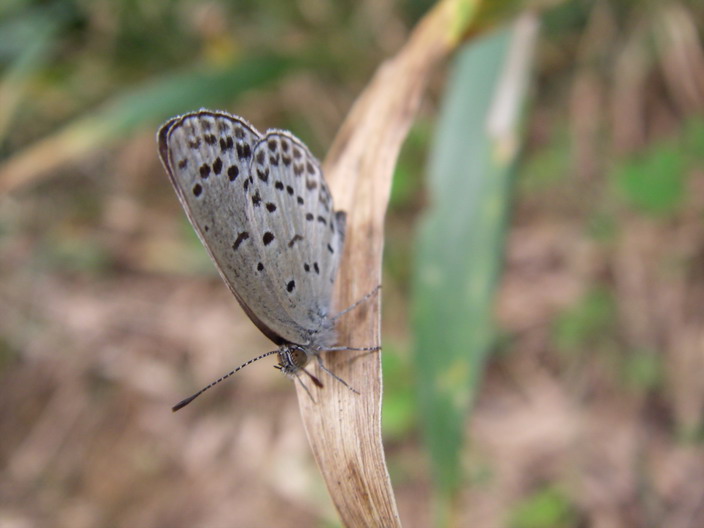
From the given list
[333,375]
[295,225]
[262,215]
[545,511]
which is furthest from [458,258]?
[545,511]

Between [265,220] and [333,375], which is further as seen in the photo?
[265,220]

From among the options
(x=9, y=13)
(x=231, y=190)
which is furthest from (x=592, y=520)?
(x=9, y=13)

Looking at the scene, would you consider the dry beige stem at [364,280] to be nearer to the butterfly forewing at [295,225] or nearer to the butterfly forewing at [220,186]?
the butterfly forewing at [295,225]

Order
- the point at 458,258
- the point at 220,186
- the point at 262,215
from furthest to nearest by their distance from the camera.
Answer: the point at 458,258 → the point at 262,215 → the point at 220,186

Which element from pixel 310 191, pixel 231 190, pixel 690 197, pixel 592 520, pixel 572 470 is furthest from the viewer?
pixel 690 197

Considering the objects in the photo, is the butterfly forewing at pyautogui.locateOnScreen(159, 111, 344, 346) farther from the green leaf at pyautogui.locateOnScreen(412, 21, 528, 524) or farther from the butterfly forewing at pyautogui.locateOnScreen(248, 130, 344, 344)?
the green leaf at pyautogui.locateOnScreen(412, 21, 528, 524)

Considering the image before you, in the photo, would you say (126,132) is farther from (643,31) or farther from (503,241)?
(643,31)

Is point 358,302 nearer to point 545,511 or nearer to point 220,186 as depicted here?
point 220,186
